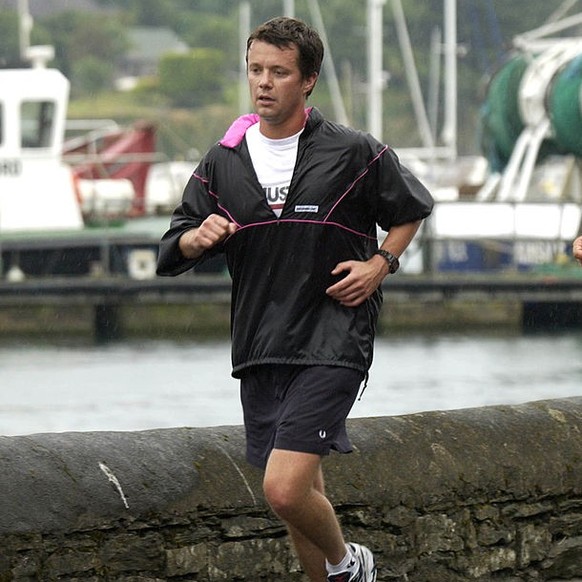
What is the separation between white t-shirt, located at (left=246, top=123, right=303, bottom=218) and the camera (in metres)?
4.82

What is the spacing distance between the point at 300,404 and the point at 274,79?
30.7 inches

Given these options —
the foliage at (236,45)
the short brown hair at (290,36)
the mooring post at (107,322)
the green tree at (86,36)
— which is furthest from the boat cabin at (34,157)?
the green tree at (86,36)

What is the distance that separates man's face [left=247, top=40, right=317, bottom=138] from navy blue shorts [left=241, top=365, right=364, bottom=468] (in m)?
0.63

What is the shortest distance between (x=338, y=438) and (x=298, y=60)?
918 millimetres

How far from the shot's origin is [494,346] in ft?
91.2

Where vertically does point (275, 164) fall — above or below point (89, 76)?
above

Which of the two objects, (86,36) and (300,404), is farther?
(86,36)

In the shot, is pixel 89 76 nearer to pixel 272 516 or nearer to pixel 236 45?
pixel 236 45

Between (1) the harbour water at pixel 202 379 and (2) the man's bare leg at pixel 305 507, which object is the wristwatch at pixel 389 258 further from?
(1) the harbour water at pixel 202 379

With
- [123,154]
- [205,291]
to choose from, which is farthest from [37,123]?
[123,154]

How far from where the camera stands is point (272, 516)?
5410mm

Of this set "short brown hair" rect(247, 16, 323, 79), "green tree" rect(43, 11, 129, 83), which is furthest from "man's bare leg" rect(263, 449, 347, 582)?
"green tree" rect(43, 11, 129, 83)

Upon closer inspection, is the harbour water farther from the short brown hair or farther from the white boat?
the short brown hair

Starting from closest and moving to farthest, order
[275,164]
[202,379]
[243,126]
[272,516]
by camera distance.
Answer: [275,164]
[243,126]
[272,516]
[202,379]
